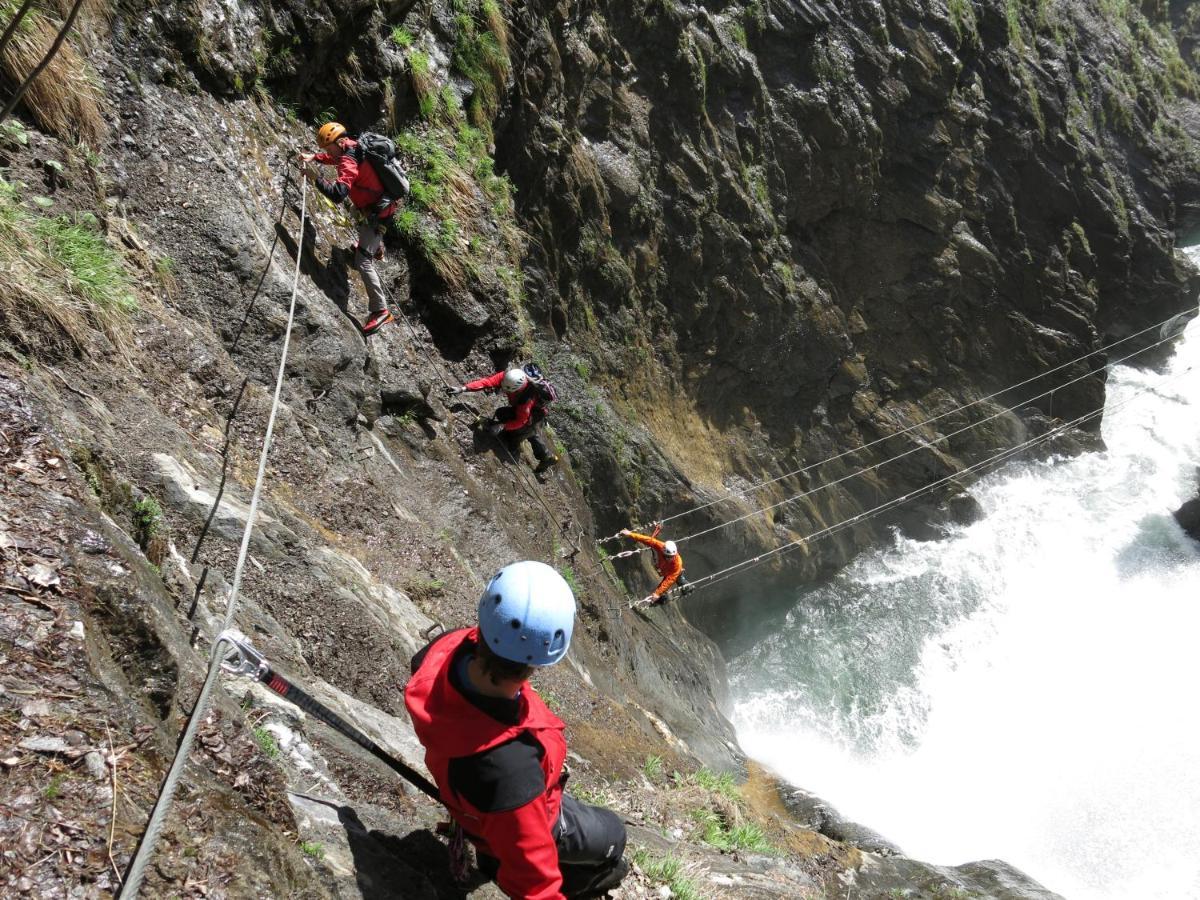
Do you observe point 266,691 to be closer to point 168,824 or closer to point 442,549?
point 168,824

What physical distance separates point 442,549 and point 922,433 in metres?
18.0

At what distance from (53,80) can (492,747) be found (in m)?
5.89

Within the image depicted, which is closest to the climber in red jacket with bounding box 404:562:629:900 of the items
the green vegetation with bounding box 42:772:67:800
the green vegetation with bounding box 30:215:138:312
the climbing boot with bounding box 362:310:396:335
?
the green vegetation with bounding box 42:772:67:800

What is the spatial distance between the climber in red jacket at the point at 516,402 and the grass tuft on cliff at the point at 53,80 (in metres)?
4.42

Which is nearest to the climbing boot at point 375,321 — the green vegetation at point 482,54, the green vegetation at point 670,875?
the green vegetation at point 482,54

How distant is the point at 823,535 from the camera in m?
20.2

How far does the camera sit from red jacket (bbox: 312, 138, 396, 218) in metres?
8.26

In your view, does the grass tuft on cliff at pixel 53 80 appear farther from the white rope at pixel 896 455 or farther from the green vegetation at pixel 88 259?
the white rope at pixel 896 455

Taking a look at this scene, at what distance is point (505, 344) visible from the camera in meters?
10.9

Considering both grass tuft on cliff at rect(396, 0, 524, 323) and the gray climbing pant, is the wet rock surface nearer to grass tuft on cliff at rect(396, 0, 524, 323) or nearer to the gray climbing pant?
grass tuft on cliff at rect(396, 0, 524, 323)

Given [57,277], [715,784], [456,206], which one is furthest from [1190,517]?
[57,277]

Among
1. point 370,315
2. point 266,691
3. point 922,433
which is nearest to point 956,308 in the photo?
point 922,433

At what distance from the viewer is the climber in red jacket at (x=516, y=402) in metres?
9.59

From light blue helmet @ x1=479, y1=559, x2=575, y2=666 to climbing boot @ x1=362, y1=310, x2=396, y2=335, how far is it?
21.0ft
